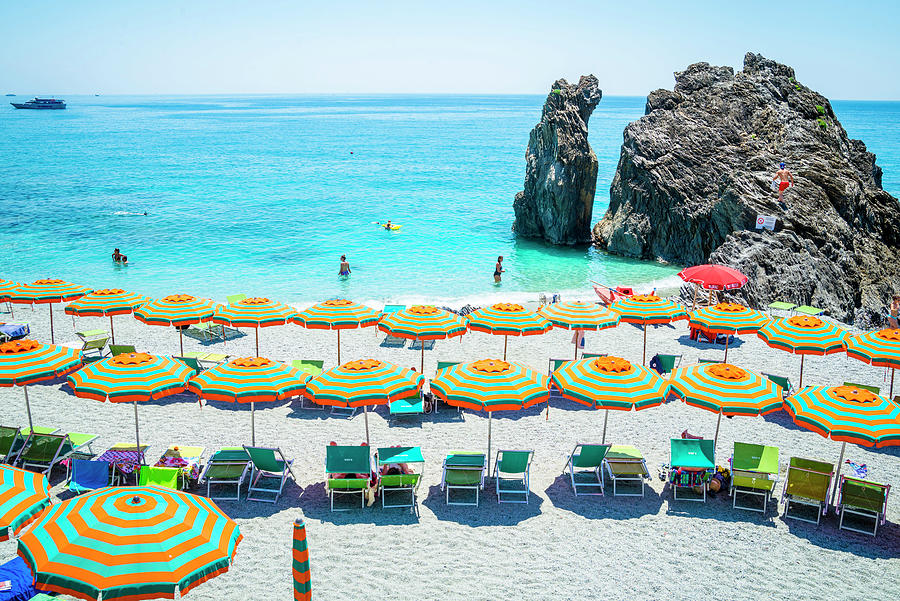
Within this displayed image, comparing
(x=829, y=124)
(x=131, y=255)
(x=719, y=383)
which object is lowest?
(x=131, y=255)

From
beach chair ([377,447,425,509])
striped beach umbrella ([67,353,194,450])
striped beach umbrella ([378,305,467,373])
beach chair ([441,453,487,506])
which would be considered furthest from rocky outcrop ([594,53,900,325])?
striped beach umbrella ([67,353,194,450])

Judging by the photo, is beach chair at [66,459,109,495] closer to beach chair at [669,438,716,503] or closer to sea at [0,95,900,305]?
beach chair at [669,438,716,503]

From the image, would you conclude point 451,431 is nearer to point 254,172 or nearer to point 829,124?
point 829,124

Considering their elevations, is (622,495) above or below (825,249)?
below

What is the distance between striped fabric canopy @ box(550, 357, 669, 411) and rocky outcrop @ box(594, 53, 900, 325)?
640 inches

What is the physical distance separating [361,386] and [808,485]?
25.5ft

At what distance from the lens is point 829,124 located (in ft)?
117

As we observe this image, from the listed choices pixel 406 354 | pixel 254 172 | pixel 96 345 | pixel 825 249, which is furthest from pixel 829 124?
pixel 254 172

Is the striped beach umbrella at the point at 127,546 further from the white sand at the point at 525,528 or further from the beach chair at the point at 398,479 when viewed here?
the beach chair at the point at 398,479

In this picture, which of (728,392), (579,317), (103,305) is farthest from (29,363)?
(728,392)

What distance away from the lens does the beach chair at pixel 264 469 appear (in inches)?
431

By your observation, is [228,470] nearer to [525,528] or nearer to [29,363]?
[29,363]

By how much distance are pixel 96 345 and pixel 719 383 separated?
16361mm

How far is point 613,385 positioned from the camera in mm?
11070
